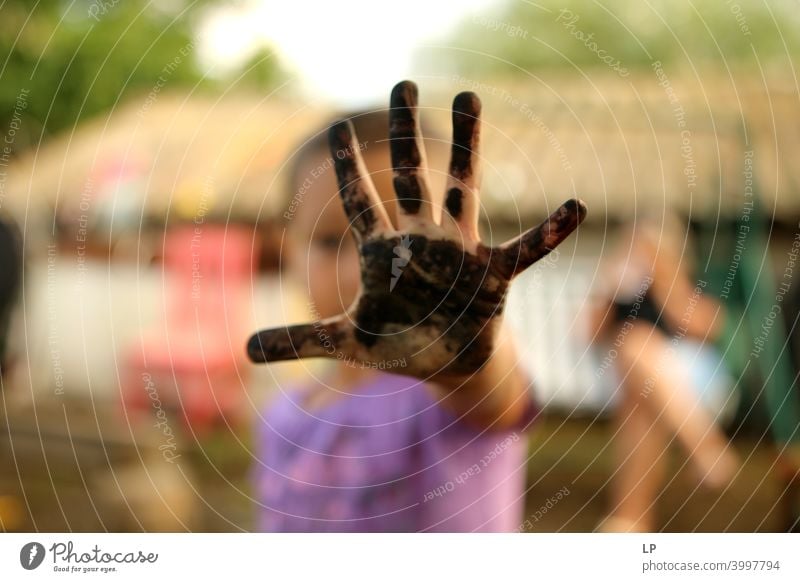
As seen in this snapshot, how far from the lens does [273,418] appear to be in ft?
2.19

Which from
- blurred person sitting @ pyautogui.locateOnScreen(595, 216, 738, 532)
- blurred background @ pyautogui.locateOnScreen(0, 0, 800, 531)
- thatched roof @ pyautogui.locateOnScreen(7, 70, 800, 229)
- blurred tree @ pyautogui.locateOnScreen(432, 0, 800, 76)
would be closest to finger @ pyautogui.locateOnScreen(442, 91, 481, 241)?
blurred tree @ pyautogui.locateOnScreen(432, 0, 800, 76)

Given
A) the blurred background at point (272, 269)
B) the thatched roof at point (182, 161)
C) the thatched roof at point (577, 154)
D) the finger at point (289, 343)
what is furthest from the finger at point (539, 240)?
the thatched roof at point (182, 161)

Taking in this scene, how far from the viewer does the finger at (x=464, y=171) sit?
451mm

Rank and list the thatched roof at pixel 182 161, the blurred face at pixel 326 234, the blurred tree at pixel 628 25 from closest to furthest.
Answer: the blurred face at pixel 326 234 → the blurred tree at pixel 628 25 → the thatched roof at pixel 182 161

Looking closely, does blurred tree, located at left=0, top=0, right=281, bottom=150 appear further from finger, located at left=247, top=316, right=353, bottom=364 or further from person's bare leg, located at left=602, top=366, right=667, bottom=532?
person's bare leg, located at left=602, top=366, right=667, bottom=532

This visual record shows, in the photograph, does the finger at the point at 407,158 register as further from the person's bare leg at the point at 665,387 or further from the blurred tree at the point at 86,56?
the person's bare leg at the point at 665,387

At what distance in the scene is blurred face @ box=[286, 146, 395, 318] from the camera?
1.85ft

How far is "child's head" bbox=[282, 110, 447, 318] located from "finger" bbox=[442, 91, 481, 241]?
10 centimetres

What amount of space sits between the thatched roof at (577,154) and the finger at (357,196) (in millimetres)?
1323

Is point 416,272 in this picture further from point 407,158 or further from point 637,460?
point 637,460

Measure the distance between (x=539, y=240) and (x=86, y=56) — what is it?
2.96m

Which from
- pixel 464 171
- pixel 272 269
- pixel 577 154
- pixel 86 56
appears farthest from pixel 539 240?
pixel 86 56

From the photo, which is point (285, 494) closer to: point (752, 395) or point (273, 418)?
point (273, 418)
